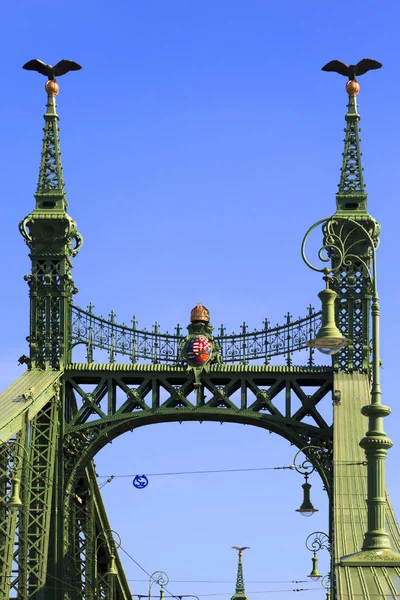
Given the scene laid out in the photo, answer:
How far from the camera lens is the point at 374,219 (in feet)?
241

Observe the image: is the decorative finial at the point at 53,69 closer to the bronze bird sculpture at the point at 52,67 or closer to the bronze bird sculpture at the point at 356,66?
the bronze bird sculpture at the point at 52,67

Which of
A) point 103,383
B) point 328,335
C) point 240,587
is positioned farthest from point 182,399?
point 240,587

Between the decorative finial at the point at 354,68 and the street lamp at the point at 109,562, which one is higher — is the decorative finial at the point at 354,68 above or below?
above

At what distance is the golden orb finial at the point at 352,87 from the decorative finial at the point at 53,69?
34.7 ft

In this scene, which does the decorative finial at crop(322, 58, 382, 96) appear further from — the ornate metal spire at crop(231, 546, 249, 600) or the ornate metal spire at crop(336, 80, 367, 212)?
the ornate metal spire at crop(231, 546, 249, 600)

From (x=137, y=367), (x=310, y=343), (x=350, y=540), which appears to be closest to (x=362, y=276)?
(x=137, y=367)

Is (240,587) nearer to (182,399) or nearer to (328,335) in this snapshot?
(182,399)

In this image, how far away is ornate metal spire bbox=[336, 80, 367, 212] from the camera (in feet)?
242

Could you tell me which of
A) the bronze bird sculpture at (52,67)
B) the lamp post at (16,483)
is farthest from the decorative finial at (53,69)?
the lamp post at (16,483)

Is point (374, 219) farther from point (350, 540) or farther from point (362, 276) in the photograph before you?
point (350, 540)

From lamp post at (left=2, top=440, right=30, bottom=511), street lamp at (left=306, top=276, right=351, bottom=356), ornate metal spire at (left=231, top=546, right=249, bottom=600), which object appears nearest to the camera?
street lamp at (left=306, top=276, right=351, bottom=356)

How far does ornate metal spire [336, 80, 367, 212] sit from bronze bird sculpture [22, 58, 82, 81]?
10.8 meters

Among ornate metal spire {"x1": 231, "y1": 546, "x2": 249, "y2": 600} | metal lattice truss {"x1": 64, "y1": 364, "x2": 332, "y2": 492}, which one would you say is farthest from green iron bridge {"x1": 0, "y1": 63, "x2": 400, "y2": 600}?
ornate metal spire {"x1": 231, "y1": 546, "x2": 249, "y2": 600}

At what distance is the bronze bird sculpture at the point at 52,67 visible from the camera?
3002 inches
